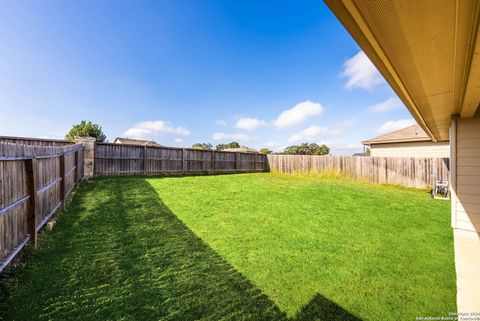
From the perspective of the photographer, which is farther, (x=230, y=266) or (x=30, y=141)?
(x=30, y=141)

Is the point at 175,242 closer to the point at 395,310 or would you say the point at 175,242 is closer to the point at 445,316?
the point at 395,310

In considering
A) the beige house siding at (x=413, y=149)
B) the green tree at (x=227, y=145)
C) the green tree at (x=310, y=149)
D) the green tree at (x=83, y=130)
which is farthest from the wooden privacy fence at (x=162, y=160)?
the green tree at (x=227, y=145)

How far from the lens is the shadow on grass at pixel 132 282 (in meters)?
2.15

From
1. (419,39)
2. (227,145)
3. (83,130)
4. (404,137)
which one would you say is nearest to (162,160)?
(419,39)

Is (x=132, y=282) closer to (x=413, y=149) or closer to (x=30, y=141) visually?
(x=30, y=141)

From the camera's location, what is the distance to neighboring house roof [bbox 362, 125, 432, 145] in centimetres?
1335

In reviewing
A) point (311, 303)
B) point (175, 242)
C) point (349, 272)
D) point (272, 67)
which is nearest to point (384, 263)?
point (349, 272)

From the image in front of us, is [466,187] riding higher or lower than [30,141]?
lower

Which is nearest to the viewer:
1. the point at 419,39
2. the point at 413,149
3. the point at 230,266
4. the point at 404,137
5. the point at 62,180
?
the point at 419,39

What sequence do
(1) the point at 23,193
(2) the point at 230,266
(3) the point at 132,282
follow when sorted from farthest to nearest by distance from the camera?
(2) the point at 230,266
(1) the point at 23,193
(3) the point at 132,282

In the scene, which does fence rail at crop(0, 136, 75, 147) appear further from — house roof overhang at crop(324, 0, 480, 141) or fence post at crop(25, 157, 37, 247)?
house roof overhang at crop(324, 0, 480, 141)

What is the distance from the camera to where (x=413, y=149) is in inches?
543

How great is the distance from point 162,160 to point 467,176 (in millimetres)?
12155

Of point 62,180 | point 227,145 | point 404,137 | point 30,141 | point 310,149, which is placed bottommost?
point 62,180
